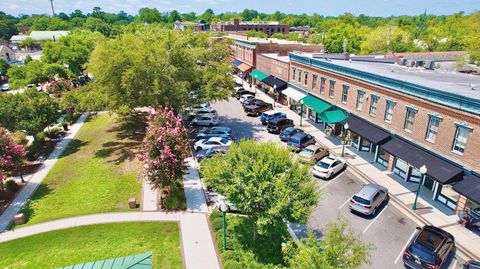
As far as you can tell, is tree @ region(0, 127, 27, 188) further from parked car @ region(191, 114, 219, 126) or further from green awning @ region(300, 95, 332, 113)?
green awning @ region(300, 95, 332, 113)

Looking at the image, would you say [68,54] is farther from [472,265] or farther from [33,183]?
[472,265]

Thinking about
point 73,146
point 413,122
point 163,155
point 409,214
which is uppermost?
point 413,122

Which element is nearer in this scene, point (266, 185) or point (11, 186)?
point (266, 185)

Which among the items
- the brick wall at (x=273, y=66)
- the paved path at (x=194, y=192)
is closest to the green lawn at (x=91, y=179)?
the paved path at (x=194, y=192)

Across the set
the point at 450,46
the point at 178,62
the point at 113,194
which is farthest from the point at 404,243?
the point at 450,46

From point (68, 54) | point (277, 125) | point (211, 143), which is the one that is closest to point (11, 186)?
point (211, 143)

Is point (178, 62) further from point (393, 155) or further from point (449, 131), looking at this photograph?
point (449, 131)

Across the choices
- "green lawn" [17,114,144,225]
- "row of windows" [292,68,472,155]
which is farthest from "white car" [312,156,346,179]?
"green lawn" [17,114,144,225]
